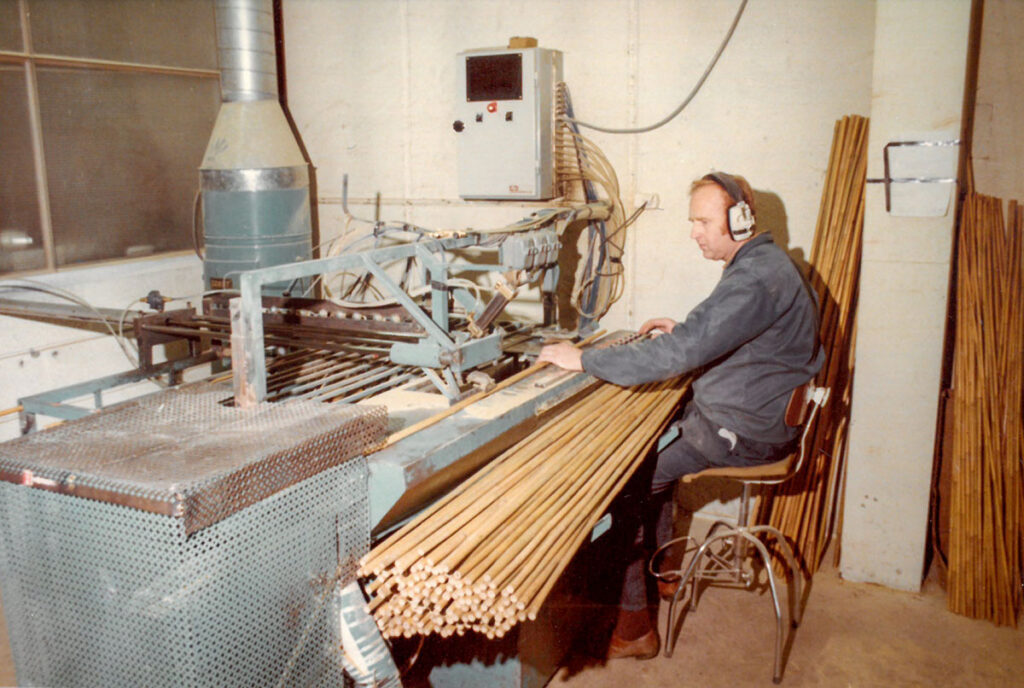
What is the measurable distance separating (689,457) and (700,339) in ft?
1.66

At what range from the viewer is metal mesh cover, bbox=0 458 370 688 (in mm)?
1425

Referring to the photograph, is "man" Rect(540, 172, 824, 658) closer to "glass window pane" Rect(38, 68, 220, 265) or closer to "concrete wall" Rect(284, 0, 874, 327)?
"concrete wall" Rect(284, 0, 874, 327)

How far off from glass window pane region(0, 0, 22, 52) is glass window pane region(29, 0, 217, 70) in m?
0.07

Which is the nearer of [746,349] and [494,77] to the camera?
[746,349]

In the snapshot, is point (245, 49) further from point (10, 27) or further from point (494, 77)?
point (494, 77)

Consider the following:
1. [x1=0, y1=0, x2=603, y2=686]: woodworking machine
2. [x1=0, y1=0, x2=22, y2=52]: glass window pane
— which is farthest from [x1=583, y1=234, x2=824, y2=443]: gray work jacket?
[x1=0, y1=0, x2=22, y2=52]: glass window pane

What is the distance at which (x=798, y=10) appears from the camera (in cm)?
330

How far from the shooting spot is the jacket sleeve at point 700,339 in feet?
8.21

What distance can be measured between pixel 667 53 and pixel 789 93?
0.58 m

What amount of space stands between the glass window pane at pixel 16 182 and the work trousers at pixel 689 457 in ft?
9.88

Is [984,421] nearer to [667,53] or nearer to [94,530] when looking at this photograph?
[667,53]

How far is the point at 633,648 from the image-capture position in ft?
9.30

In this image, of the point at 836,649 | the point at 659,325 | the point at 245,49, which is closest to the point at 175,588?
the point at 659,325

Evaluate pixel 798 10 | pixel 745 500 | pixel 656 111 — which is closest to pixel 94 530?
pixel 745 500
